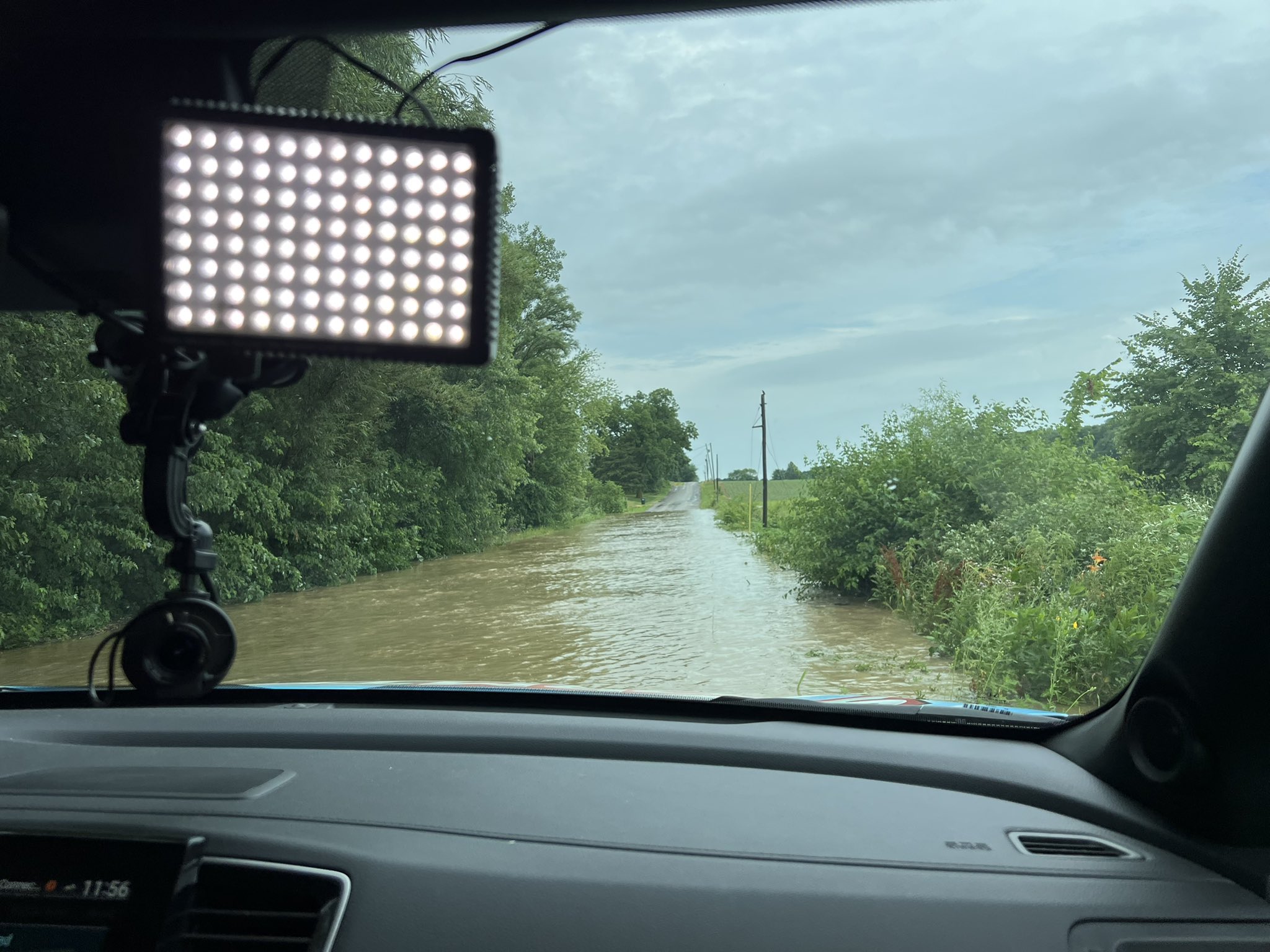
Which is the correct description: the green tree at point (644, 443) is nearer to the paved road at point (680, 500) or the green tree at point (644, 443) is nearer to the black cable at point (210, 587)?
the paved road at point (680, 500)

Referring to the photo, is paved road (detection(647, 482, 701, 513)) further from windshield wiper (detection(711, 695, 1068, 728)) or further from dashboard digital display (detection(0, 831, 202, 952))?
dashboard digital display (detection(0, 831, 202, 952))

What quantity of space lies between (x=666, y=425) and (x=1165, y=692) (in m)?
3.80

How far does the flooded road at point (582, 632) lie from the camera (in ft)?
15.4

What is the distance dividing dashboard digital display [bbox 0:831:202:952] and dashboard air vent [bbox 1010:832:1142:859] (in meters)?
1.54

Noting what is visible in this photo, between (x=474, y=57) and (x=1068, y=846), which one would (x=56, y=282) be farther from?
(x=1068, y=846)

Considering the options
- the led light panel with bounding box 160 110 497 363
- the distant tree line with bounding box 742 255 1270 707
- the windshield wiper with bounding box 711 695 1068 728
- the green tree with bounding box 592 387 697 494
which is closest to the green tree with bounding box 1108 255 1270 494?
the distant tree line with bounding box 742 255 1270 707

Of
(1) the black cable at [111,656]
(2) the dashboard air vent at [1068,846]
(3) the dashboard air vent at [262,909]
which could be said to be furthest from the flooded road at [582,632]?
(3) the dashboard air vent at [262,909]

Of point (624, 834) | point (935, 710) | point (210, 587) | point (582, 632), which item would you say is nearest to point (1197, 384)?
point (935, 710)

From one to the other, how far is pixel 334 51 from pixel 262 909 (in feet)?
5.23

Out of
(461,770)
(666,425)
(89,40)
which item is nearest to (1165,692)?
(461,770)

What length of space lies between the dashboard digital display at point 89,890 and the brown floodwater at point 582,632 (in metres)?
1.11

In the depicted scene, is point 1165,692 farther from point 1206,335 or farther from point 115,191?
point 115,191

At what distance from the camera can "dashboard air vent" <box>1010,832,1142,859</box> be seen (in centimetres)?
178

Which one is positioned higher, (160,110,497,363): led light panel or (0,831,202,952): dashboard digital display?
(160,110,497,363): led light panel
